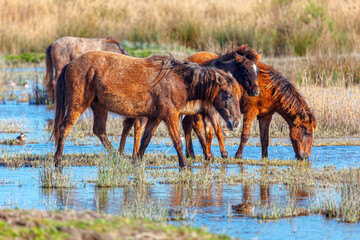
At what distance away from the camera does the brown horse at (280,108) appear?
10984mm

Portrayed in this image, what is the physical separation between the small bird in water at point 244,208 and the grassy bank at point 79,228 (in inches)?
74.8

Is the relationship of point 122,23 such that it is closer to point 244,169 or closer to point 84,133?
point 84,133

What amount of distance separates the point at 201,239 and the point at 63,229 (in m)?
1.05

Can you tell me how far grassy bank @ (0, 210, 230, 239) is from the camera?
4832 millimetres

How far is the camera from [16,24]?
2859 cm

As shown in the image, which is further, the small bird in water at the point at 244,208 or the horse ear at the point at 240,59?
the horse ear at the point at 240,59

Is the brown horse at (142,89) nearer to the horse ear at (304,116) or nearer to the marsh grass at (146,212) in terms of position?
the horse ear at (304,116)

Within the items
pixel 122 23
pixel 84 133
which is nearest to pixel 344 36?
pixel 122 23

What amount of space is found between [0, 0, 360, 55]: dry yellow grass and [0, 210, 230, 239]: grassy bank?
16.9 metres

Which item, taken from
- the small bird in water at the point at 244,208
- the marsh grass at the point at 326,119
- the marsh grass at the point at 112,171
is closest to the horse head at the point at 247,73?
the marsh grass at the point at 112,171

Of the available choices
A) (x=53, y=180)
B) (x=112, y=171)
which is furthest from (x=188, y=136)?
(x=53, y=180)

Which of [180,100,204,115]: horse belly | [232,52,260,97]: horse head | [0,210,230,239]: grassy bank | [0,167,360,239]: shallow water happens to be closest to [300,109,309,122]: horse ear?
[232,52,260,97]: horse head

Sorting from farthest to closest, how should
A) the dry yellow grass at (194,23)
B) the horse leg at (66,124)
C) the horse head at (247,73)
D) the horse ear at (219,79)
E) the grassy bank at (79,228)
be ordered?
the dry yellow grass at (194,23), the horse head at (247,73), the horse ear at (219,79), the horse leg at (66,124), the grassy bank at (79,228)

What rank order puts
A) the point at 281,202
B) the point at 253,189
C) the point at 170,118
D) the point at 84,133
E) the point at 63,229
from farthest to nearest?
the point at 84,133 < the point at 170,118 < the point at 253,189 < the point at 281,202 < the point at 63,229
